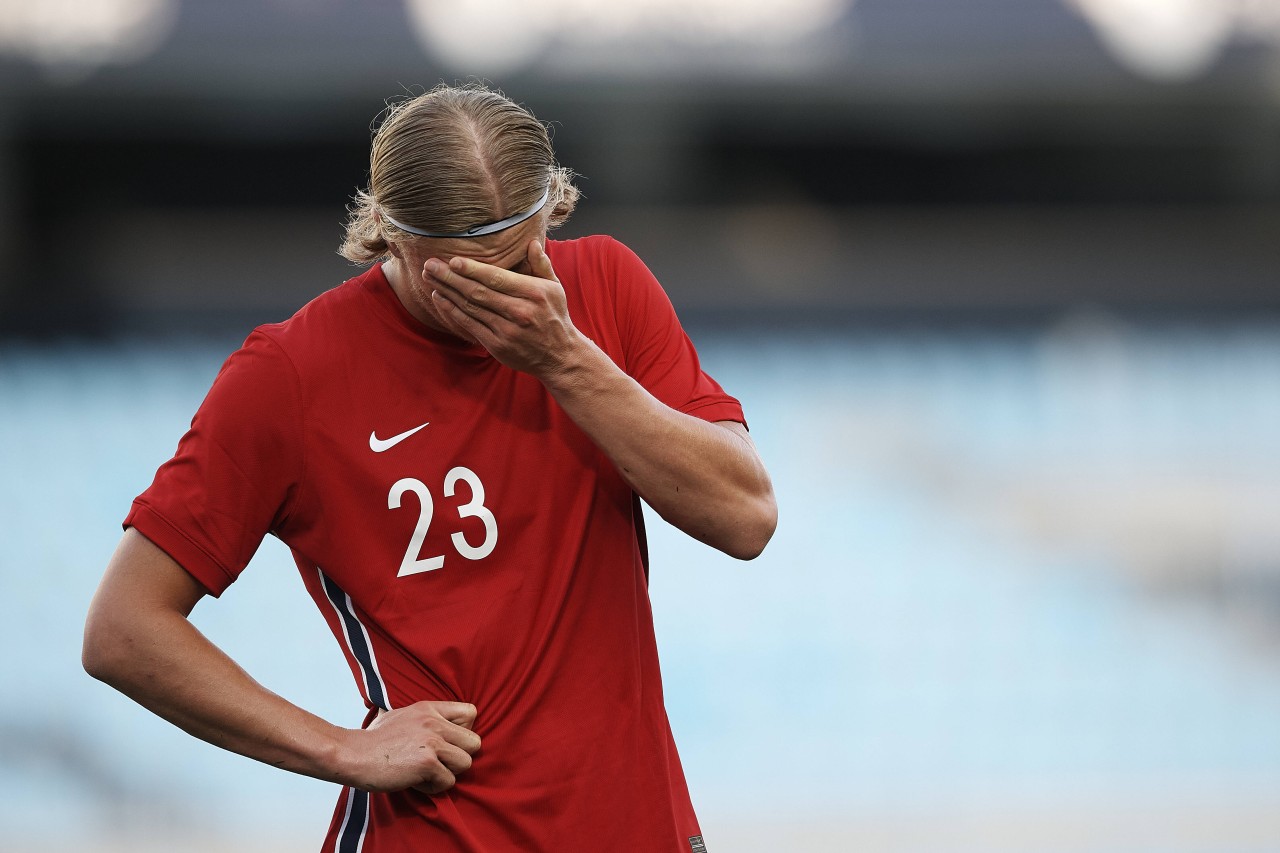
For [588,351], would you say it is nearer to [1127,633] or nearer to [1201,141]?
[1127,633]

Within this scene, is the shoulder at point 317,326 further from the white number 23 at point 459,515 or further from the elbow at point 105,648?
the elbow at point 105,648

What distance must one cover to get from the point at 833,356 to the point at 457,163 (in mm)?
6013

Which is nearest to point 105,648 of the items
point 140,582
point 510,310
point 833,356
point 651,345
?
point 140,582

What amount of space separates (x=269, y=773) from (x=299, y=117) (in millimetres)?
4057

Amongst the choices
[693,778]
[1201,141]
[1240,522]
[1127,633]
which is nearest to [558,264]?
[693,778]

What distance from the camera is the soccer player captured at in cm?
147

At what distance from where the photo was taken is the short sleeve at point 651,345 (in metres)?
1.65

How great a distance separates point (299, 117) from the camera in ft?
25.3

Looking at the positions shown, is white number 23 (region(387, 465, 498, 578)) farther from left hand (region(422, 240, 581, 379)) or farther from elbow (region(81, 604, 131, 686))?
elbow (region(81, 604, 131, 686))

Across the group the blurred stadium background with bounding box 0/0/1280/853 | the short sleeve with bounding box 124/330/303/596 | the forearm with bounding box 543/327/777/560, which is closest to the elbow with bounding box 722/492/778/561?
the forearm with bounding box 543/327/777/560

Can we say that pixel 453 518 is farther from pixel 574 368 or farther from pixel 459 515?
pixel 574 368

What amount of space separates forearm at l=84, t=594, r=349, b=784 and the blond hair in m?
0.51

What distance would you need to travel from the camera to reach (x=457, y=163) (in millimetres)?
1471

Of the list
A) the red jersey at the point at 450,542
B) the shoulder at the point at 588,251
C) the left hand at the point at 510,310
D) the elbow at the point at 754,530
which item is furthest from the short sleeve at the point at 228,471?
the elbow at the point at 754,530
